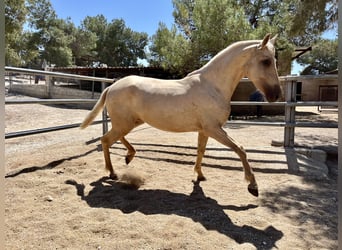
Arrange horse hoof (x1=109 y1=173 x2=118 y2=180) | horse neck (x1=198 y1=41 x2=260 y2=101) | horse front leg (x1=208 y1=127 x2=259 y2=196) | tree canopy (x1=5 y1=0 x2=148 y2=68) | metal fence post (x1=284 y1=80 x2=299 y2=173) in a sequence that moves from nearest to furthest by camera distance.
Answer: horse front leg (x1=208 y1=127 x2=259 y2=196), horse neck (x1=198 y1=41 x2=260 y2=101), horse hoof (x1=109 y1=173 x2=118 y2=180), metal fence post (x1=284 y1=80 x2=299 y2=173), tree canopy (x1=5 y1=0 x2=148 y2=68)

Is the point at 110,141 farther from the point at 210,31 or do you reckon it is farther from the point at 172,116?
the point at 210,31

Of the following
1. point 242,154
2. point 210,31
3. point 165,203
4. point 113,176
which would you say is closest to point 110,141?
point 113,176

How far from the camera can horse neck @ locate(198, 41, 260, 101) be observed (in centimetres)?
268

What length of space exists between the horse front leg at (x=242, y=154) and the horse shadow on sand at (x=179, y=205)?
0.16 meters

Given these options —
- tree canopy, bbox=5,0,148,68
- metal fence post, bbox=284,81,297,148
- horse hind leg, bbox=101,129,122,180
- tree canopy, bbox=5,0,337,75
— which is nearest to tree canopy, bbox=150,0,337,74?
tree canopy, bbox=5,0,337,75

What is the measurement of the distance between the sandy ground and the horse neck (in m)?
1.10

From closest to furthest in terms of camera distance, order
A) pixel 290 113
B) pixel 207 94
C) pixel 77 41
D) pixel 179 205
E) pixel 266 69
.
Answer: pixel 179 205 < pixel 266 69 < pixel 207 94 < pixel 290 113 < pixel 77 41

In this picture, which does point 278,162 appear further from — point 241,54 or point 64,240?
point 64,240

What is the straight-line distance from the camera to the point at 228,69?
272 centimetres

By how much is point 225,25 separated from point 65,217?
9.01m

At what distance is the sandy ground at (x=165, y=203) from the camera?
184 centimetres

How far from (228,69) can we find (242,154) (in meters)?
0.87

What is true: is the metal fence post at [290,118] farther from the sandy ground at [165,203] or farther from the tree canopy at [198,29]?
the tree canopy at [198,29]

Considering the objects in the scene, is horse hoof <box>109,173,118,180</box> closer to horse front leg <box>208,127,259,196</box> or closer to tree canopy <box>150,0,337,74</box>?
horse front leg <box>208,127,259,196</box>
